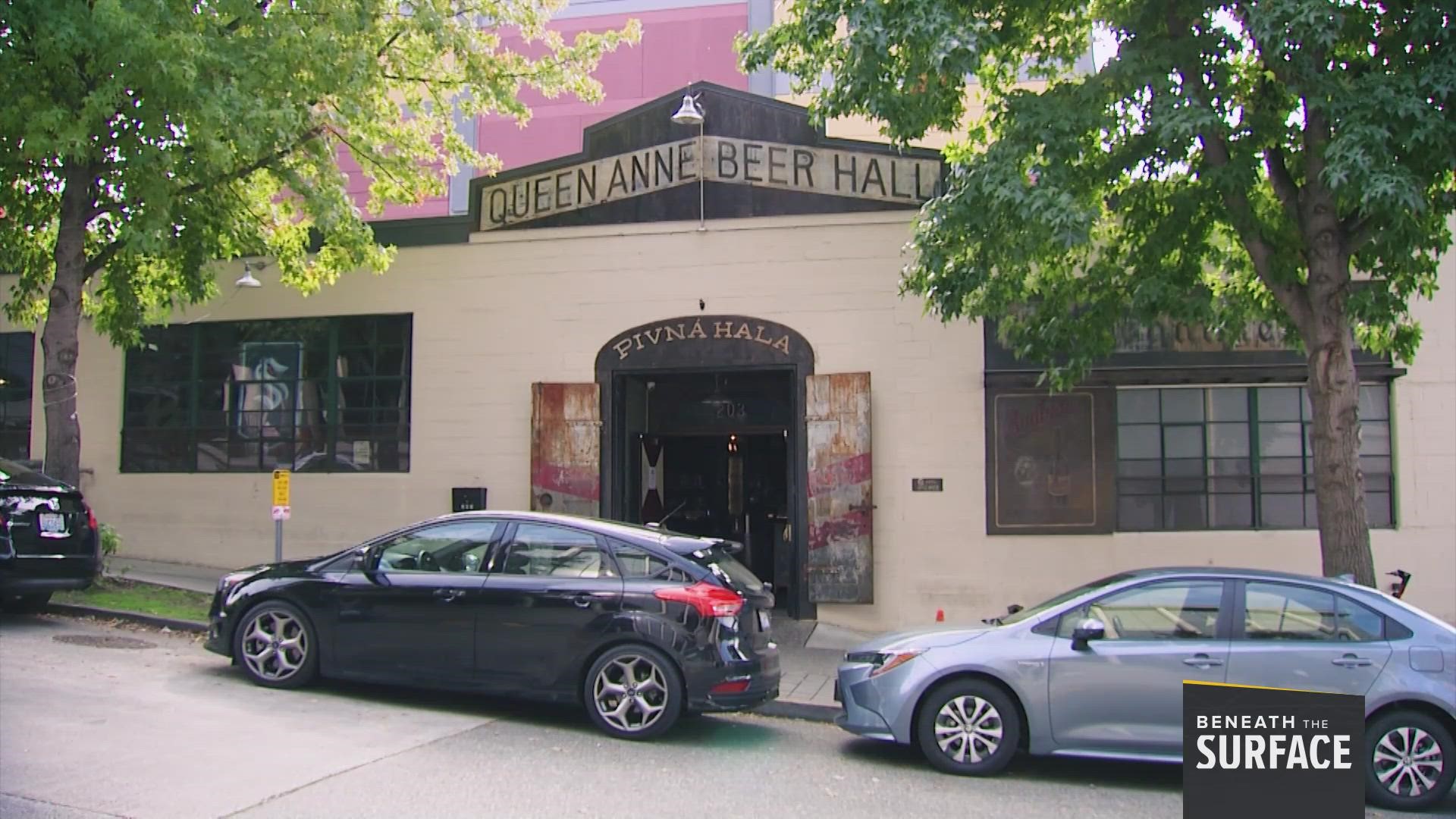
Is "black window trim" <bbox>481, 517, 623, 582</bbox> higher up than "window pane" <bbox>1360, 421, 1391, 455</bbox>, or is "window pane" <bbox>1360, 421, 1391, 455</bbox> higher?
"window pane" <bbox>1360, 421, 1391, 455</bbox>

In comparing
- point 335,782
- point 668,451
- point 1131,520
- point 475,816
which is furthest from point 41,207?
point 1131,520

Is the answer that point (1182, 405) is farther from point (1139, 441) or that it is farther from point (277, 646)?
point (277, 646)

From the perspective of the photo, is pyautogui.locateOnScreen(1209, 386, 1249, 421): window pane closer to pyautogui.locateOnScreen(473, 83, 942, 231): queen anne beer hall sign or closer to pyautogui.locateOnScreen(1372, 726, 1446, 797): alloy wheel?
pyautogui.locateOnScreen(473, 83, 942, 231): queen anne beer hall sign

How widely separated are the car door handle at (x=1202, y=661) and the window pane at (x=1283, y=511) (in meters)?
6.30

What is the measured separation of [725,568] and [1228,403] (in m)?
7.30

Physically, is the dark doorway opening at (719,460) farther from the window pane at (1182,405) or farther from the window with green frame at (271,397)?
the window pane at (1182,405)

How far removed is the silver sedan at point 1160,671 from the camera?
7.01 m

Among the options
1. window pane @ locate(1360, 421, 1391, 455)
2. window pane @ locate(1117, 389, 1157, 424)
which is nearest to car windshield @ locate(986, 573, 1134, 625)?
window pane @ locate(1117, 389, 1157, 424)

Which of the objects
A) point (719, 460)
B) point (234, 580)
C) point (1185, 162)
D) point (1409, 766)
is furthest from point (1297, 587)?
point (719, 460)

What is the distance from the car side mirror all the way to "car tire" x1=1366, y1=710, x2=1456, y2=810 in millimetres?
1620

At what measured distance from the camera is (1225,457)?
1294cm

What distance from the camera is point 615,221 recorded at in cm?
1395

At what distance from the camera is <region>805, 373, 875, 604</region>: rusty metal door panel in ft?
42.0

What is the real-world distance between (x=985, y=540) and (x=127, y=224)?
953 centimetres
